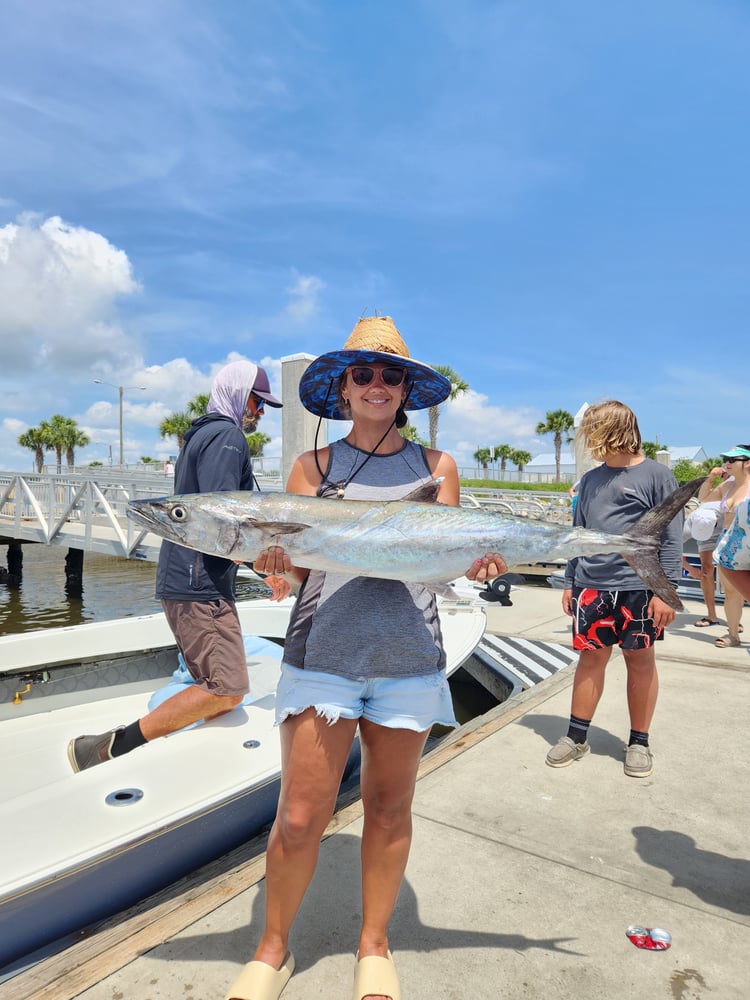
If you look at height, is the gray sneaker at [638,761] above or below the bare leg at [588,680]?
below

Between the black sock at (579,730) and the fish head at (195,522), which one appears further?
the black sock at (579,730)

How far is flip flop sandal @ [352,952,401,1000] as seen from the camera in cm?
192

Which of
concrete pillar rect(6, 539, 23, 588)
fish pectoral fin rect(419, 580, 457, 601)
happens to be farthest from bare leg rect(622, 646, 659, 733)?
concrete pillar rect(6, 539, 23, 588)

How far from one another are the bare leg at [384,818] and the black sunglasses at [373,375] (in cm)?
114

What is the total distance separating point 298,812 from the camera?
190cm

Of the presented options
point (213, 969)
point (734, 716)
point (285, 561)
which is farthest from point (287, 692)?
point (734, 716)

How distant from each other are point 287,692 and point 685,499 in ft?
5.80

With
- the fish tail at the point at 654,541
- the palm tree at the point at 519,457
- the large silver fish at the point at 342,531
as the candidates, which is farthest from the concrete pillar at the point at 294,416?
the palm tree at the point at 519,457

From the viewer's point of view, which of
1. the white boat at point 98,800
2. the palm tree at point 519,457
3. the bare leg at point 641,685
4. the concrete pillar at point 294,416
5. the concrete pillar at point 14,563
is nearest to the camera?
the white boat at point 98,800

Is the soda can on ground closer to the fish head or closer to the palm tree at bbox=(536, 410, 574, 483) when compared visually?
the fish head

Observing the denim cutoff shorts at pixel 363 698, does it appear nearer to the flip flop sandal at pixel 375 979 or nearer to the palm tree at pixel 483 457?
the flip flop sandal at pixel 375 979

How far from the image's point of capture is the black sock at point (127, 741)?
3482mm

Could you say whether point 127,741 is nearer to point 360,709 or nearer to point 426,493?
point 360,709

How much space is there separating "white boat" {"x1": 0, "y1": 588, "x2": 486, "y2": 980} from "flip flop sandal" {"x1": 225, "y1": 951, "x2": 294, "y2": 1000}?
936 millimetres
